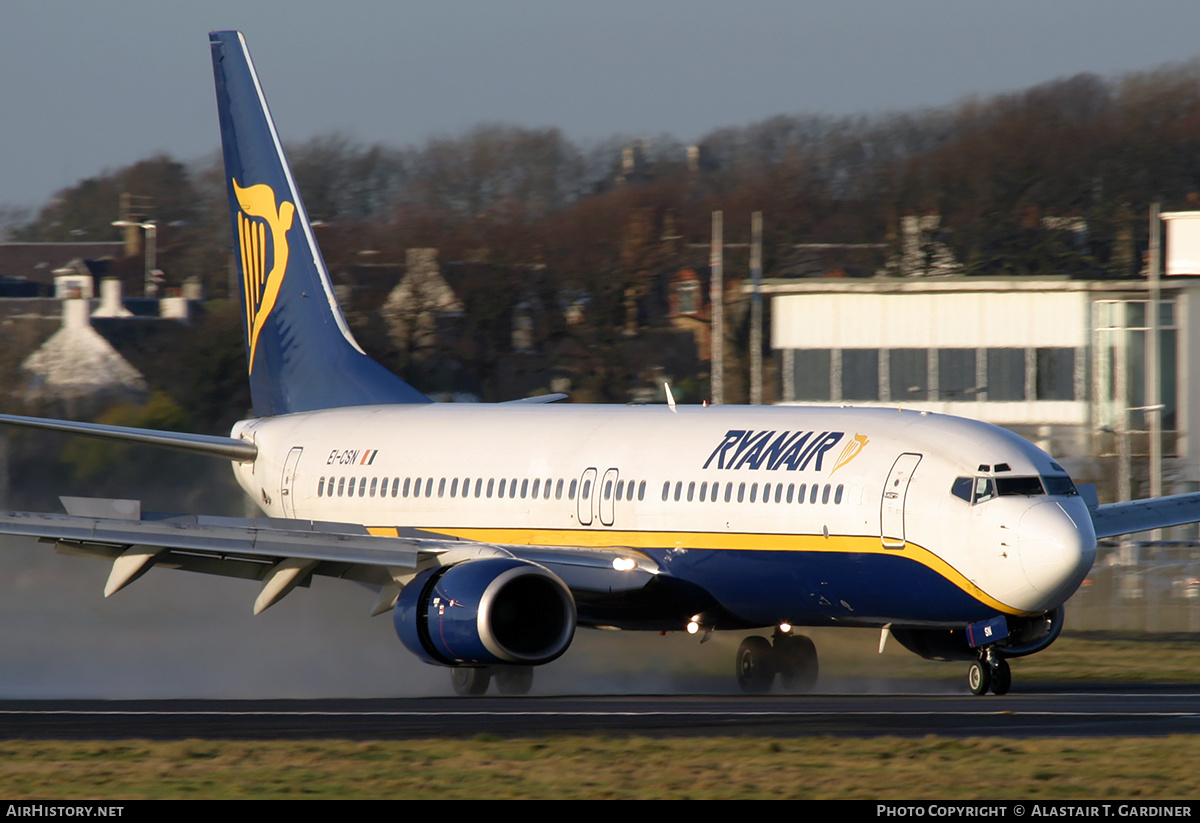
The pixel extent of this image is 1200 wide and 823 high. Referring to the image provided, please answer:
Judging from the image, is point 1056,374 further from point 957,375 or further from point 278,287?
point 278,287

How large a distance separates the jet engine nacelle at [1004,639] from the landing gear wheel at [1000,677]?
Result: 18cm

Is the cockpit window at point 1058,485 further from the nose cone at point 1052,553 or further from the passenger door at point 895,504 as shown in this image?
the passenger door at point 895,504

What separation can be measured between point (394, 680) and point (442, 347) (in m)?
35.5

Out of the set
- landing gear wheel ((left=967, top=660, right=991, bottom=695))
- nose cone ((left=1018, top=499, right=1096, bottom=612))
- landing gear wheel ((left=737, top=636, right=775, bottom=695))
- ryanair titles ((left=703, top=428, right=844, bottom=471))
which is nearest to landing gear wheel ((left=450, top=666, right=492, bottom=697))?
landing gear wheel ((left=737, top=636, right=775, bottom=695))

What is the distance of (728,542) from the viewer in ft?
71.4

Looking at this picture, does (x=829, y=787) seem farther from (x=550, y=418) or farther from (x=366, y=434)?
(x=366, y=434)

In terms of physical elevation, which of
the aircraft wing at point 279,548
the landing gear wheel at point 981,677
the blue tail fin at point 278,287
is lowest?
the landing gear wheel at point 981,677

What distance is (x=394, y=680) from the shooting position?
25344mm

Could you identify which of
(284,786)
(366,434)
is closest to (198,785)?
(284,786)

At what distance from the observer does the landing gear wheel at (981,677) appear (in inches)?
817

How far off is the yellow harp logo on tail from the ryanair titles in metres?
11.3

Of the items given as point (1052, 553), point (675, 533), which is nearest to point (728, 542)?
point (675, 533)

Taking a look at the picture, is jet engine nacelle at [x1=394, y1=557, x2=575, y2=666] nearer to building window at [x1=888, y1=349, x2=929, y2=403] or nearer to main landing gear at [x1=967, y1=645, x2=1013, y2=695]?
main landing gear at [x1=967, y1=645, x2=1013, y2=695]

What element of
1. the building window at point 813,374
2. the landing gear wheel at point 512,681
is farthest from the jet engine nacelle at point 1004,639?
the building window at point 813,374
